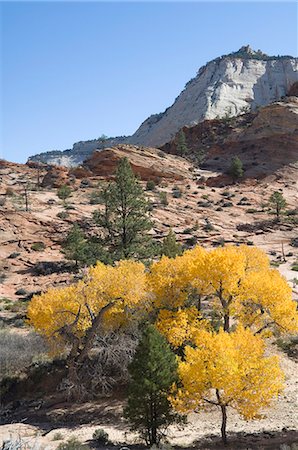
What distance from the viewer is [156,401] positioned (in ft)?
54.1

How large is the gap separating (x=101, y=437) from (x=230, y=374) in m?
6.33

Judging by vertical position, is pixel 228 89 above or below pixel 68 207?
above

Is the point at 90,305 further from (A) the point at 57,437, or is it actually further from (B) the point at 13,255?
(B) the point at 13,255

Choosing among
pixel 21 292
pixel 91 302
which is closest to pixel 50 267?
pixel 21 292

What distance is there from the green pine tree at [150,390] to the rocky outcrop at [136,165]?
5786cm

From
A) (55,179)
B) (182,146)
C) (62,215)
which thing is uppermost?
(182,146)

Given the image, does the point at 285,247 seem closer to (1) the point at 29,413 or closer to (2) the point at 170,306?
(2) the point at 170,306

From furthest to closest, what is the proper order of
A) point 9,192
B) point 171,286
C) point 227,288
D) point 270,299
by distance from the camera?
point 9,192, point 171,286, point 227,288, point 270,299

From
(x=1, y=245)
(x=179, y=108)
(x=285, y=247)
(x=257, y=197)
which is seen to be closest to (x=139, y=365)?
(x=1, y=245)

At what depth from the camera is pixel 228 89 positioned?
461 ft

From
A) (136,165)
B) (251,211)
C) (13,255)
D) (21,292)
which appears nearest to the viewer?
(21,292)

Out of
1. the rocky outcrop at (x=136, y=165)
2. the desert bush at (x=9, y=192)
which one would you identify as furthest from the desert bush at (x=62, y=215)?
the rocky outcrop at (x=136, y=165)

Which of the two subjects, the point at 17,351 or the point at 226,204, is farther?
the point at 226,204

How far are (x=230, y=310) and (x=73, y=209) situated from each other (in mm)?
39016
